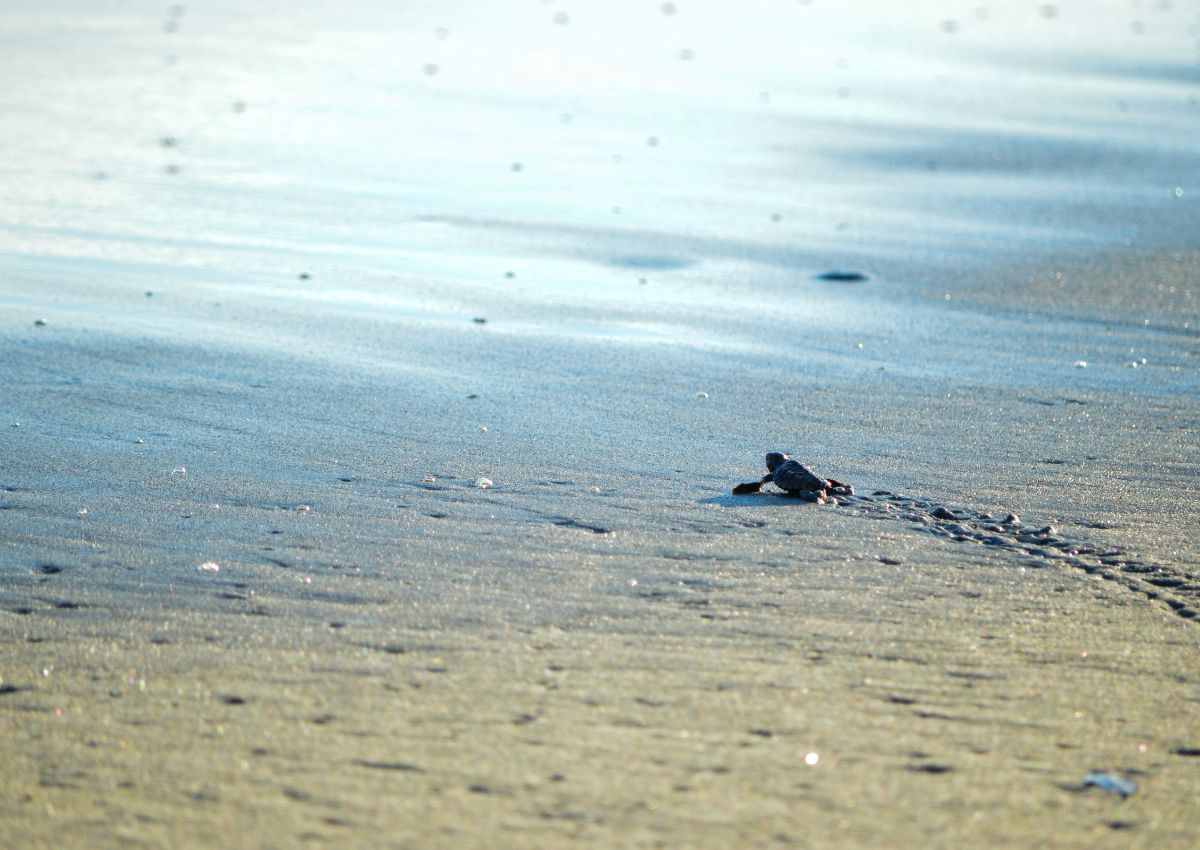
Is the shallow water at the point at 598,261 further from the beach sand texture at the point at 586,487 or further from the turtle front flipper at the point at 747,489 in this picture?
the turtle front flipper at the point at 747,489

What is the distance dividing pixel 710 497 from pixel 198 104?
30.9ft

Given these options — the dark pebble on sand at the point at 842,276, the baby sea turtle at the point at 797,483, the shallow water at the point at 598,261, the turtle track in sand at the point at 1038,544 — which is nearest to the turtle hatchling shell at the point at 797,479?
the baby sea turtle at the point at 797,483

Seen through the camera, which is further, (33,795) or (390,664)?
(390,664)

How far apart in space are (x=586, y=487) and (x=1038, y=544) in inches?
59.1

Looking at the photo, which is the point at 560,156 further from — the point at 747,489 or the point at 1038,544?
the point at 1038,544

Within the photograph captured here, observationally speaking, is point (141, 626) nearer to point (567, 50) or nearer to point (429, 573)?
point (429, 573)

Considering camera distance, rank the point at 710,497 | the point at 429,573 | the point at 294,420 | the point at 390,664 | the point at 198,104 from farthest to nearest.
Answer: the point at 198,104 → the point at 294,420 → the point at 710,497 → the point at 429,573 → the point at 390,664

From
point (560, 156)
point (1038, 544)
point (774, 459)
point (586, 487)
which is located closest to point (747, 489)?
point (774, 459)

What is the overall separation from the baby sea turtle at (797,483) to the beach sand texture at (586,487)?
9 centimetres

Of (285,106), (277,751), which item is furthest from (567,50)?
(277,751)

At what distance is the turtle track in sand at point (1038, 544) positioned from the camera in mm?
4230

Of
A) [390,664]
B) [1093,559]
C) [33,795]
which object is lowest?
[33,795]

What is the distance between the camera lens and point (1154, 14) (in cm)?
2344

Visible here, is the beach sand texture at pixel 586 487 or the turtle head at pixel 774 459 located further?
the turtle head at pixel 774 459
